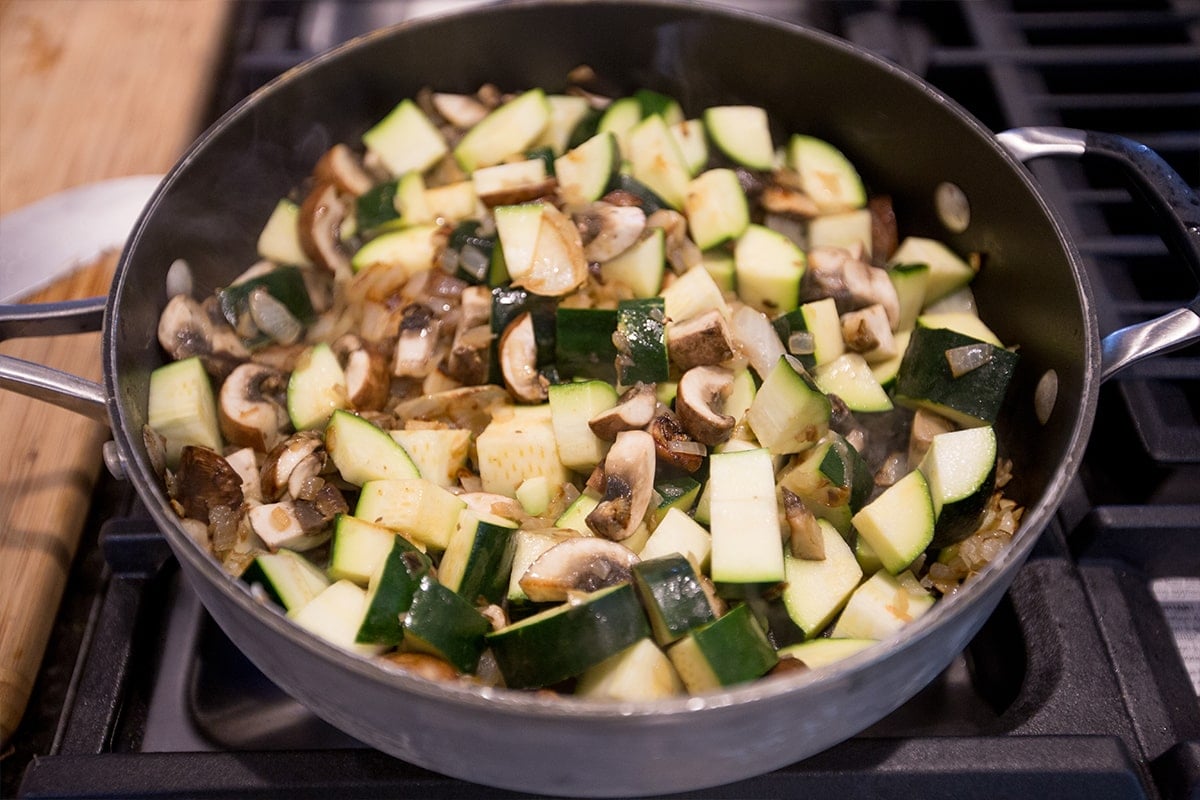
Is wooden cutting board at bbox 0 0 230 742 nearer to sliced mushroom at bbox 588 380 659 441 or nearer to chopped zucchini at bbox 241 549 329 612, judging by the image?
chopped zucchini at bbox 241 549 329 612

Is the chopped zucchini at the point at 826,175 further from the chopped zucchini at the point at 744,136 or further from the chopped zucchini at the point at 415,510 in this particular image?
the chopped zucchini at the point at 415,510

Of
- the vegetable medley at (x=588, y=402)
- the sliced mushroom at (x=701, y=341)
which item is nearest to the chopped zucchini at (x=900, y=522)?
the vegetable medley at (x=588, y=402)

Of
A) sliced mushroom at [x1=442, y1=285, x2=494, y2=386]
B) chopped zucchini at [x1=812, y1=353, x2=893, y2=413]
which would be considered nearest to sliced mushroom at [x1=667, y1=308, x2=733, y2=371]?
chopped zucchini at [x1=812, y1=353, x2=893, y2=413]

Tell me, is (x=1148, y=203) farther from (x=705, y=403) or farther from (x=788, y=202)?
(x=705, y=403)

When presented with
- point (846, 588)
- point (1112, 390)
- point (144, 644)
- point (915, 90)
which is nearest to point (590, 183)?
point (915, 90)

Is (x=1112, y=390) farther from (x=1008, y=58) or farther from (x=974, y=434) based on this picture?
(x=1008, y=58)

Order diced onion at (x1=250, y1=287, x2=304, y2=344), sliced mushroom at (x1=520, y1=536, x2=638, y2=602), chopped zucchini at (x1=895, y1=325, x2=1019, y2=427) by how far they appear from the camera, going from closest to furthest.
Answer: sliced mushroom at (x1=520, y1=536, x2=638, y2=602), chopped zucchini at (x1=895, y1=325, x2=1019, y2=427), diced onion at (x1=250, y1=287, x2=304, y2=344)
